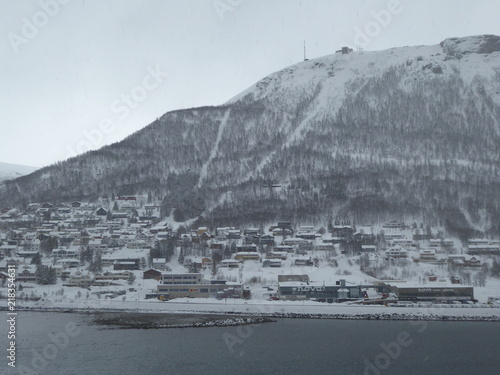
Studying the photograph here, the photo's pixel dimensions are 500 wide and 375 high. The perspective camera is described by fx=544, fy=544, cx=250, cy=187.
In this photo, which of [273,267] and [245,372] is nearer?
[245,372]

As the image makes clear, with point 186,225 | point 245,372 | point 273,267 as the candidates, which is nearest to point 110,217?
point 186,225

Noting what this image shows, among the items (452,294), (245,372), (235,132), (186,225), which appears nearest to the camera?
(245,372)

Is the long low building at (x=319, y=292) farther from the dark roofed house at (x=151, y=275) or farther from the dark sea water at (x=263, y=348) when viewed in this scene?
the dark roofed house at (x=151, y=275)

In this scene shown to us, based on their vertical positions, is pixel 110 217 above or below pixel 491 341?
above

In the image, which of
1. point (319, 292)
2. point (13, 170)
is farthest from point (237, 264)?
point (13, 170)

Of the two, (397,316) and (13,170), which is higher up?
(13,170)

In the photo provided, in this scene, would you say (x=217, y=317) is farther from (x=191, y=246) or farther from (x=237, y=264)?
(x=191, y=246)

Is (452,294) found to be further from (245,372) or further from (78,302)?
(78,302)
